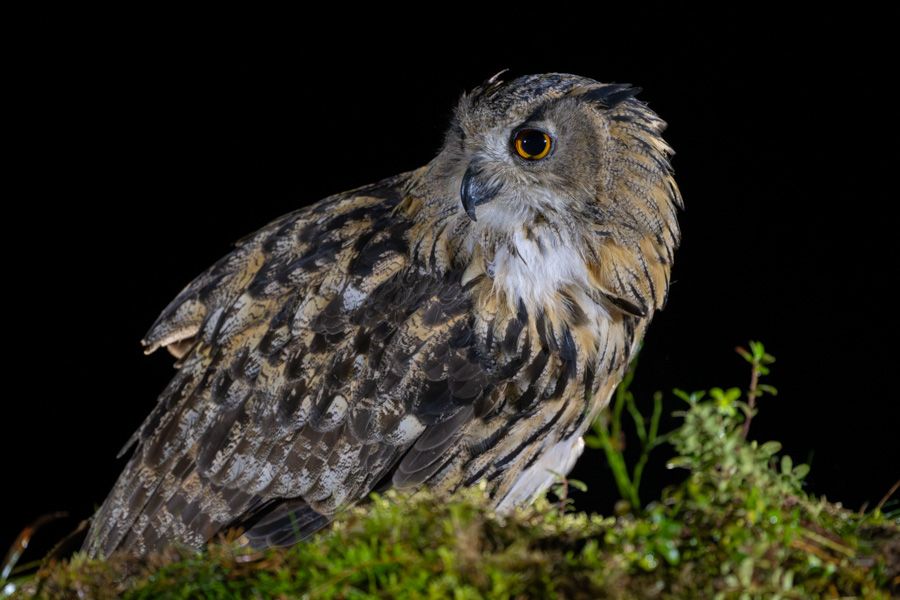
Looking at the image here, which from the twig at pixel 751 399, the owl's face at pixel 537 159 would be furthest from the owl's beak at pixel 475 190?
the twig at pixel 751 399

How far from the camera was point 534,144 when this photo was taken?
1.59 meters

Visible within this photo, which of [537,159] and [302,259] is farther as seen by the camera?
[302,259]

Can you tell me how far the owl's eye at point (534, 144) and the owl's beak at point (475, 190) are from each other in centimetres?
9

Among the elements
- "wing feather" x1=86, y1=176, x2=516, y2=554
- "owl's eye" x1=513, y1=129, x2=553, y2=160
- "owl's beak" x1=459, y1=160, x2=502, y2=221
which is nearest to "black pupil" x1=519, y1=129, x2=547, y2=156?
"owl's eye" x1=513, y1=129, x2=553, y2=160

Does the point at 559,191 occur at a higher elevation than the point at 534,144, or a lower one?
lower

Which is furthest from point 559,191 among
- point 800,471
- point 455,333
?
point 800,471

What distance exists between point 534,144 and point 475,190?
0.16 m

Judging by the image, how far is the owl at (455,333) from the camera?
5.20 feet

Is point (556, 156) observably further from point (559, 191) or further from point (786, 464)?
point (786, 464)

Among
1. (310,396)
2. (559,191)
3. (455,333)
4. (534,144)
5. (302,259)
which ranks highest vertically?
(534,144)

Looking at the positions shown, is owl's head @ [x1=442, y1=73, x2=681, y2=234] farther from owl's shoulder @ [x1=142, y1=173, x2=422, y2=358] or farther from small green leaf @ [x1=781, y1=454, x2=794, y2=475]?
small green leaf @ [x1=781, y1=454, x2=794, y2=475]

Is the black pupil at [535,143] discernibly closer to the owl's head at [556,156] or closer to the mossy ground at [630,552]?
the owl's head at [556,156]

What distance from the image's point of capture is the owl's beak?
1.58 m

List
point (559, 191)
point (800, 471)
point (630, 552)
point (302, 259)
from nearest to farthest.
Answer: point (630, 552) → point (800, 471) → point (559, 191) → point (302, 259)
